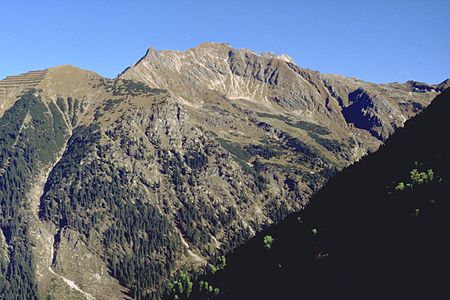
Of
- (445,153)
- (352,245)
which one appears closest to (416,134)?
(445,153)

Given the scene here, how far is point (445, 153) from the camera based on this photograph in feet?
477

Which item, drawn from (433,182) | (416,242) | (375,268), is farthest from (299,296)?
(433,182)

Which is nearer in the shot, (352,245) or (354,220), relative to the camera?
(352,245)

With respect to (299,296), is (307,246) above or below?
above

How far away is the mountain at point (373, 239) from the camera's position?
106125mm

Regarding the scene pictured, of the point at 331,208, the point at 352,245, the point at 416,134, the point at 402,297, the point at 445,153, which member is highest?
the point at 416,134

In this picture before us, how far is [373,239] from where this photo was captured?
12338 centimetres

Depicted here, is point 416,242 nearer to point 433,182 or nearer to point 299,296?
point 433,182

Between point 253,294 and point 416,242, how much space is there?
62436 millimetres

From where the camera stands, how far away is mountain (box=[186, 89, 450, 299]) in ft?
348

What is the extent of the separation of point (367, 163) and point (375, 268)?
300ft

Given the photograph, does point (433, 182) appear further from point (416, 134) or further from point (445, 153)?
point (416, 134)

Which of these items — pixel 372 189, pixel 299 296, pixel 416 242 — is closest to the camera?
pixel 416 242

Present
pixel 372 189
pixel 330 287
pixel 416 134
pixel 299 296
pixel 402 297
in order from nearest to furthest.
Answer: pixel 402 297
pixel 330 287
pixel 299 296
pixel 372 189
pixel 416 134
